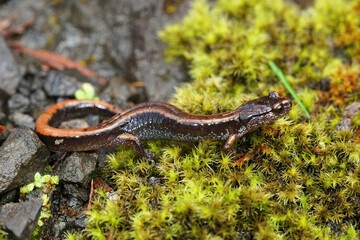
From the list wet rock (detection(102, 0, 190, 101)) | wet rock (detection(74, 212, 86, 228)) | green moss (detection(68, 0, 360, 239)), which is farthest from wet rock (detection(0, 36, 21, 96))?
wet rock (detection(74, 212, 86, 228))

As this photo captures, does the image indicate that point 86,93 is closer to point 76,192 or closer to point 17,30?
point 76,192

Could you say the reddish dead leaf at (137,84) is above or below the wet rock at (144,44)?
below

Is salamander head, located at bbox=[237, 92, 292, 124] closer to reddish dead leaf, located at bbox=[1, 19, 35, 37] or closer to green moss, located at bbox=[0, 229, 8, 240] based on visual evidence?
green moss, located at bbox=[0, 229, 8, 240]

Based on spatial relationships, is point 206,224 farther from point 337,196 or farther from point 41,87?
point 41,87

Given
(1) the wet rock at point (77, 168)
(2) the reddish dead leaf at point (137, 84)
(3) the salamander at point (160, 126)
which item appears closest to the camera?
(1) the wet rock at point (77, 168)

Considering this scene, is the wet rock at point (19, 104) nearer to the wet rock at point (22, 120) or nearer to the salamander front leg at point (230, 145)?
the wet rock at point (22, 120)

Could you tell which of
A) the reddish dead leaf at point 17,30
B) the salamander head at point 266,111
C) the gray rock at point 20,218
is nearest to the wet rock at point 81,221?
the gray rock at point 20,218

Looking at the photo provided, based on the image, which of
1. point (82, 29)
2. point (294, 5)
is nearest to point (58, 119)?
point (82, 29)

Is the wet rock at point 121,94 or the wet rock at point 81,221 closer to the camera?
the wet rock at point 81,221
